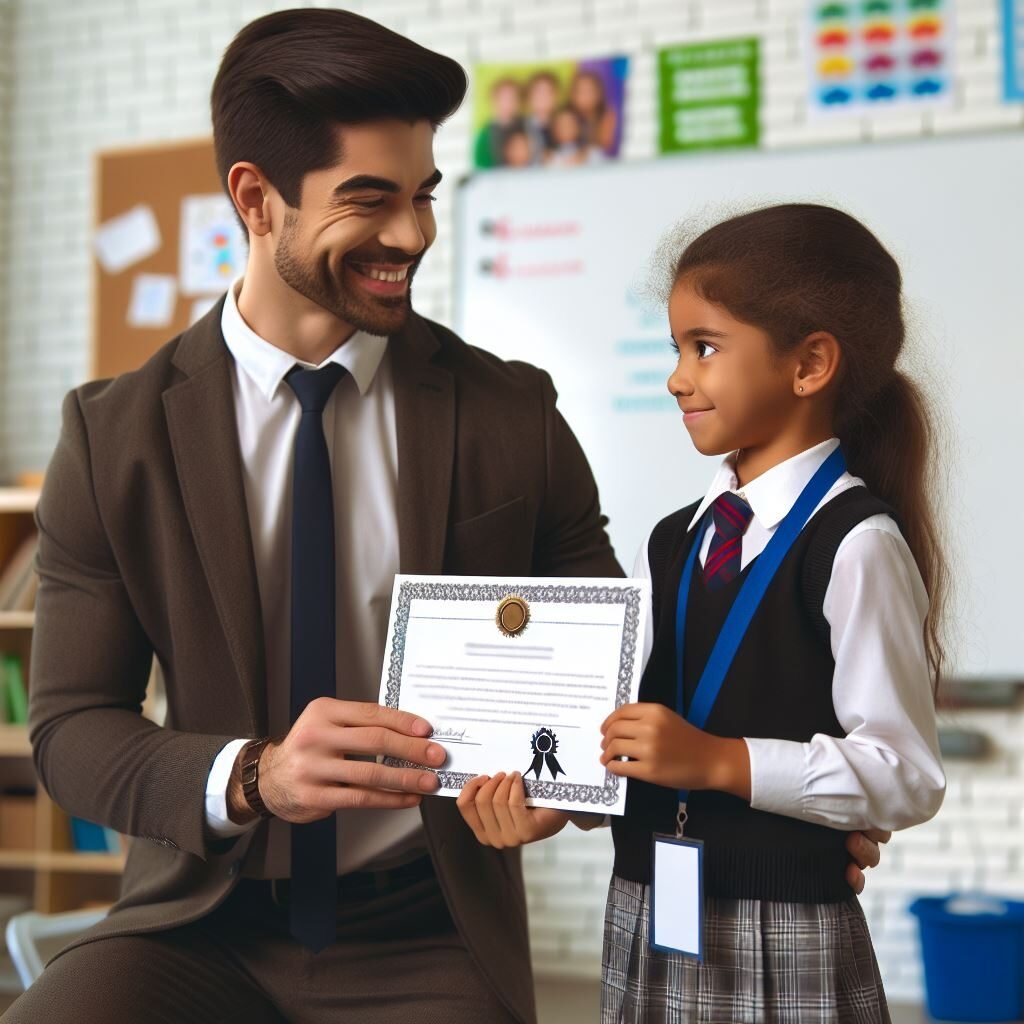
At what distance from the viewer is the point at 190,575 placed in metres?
1.80

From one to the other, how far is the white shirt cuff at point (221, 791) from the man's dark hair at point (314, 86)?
0.75m

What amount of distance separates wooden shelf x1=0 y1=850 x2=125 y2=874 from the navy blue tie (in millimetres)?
2822

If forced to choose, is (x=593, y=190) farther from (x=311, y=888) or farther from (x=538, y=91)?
(x=311, y=888)

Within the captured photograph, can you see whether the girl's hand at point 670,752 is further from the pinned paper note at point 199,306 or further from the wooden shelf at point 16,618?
the pinned paper note at point 199,306

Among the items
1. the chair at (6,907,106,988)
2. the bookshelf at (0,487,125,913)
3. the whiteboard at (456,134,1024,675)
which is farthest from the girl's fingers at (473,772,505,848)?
the bookshelf at (0,487,125,913)

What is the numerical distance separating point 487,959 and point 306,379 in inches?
32.5

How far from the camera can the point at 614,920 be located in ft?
5.21

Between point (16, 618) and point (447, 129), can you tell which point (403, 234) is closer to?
point (447, 129)

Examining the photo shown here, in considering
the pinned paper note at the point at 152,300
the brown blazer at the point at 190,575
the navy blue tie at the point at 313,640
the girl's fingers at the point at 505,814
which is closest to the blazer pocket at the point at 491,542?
the brown blazer at the point at 190,575

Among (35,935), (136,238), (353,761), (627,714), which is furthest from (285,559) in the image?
(136,238)

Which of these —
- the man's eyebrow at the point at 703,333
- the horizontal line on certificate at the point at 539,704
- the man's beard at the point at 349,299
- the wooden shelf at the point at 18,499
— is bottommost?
the horizontal line on certificate at the point at 539,704

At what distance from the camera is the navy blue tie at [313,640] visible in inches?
69.0

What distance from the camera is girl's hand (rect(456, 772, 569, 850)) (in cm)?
142

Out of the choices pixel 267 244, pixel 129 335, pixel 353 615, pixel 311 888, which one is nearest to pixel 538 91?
pixel 129 335
